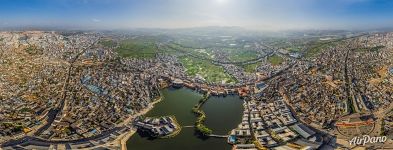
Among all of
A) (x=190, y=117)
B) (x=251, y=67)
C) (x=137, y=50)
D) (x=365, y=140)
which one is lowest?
(x=190, y=117)

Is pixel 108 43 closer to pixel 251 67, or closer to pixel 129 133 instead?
pixel 251 67

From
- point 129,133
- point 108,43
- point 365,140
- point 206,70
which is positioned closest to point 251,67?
point 206,70

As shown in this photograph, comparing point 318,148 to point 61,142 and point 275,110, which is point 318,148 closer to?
point 275,110

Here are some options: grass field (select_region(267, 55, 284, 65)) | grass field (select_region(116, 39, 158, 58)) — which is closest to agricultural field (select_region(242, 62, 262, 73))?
grass field (select_region(267, 55, 284, 65))

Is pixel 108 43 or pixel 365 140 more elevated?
pixel 108 43

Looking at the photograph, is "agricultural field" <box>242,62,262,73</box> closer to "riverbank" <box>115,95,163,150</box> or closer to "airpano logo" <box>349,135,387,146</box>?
"riverbank" <box>115,95,163,150</box>

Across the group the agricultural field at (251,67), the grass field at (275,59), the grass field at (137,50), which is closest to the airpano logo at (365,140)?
the agricultural field at (251,67)

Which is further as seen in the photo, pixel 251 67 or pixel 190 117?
pixel 251 67
